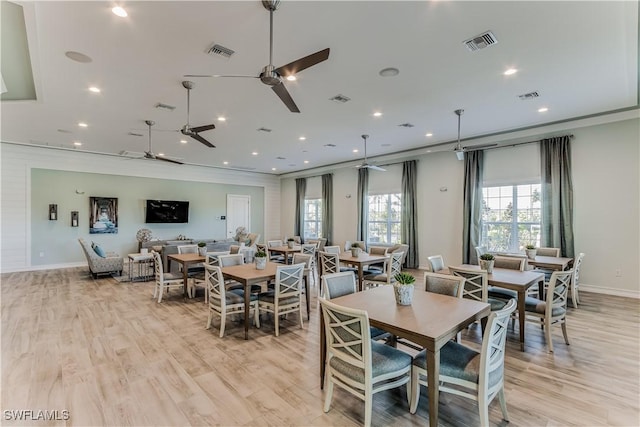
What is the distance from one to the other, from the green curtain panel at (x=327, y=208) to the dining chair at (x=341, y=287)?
8.03 meters

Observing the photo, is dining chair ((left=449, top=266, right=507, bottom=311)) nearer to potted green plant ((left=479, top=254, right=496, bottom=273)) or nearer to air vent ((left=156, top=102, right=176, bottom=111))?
potted green plant ((left=479, top=254, right=496, bottom=273))

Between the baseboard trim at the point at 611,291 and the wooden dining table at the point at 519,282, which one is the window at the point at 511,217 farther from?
the wooden dining table at the point at 519,282

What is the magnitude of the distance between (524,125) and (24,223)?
12794mm

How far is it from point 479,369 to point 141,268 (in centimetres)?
880

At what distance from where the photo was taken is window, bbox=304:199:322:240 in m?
12.2

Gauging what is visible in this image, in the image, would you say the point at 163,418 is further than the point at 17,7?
No

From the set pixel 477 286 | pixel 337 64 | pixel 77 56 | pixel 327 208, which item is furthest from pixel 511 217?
pixel 77 56

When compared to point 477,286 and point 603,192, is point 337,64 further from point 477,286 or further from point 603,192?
point 603,192

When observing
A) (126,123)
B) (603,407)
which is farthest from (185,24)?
(603,407)

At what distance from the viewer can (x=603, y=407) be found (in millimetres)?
2432

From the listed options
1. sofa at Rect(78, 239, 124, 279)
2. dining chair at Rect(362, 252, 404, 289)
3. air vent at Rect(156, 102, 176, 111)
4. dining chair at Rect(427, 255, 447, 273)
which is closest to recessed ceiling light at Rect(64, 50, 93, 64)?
air vent at Rect(156, 102, 176, 111)

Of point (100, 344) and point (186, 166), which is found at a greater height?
point (186, 166)

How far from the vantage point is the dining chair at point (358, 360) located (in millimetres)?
2062

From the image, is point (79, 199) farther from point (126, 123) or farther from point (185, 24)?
point (185, 24)
